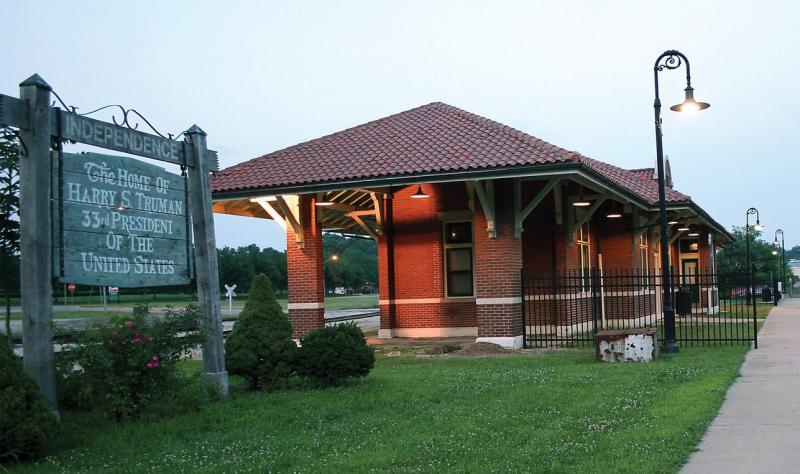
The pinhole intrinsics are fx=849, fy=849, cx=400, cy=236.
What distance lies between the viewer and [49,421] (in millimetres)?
7582

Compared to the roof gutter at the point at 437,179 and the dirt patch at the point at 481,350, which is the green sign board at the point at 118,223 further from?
the dirt patch at the point at 481,350

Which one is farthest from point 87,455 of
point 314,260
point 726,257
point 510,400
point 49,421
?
point 726,257

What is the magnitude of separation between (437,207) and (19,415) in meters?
15.7

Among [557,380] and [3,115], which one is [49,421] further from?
[557,380]

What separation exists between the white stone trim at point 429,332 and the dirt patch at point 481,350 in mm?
3599

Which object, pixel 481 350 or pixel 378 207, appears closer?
pixel 481 350

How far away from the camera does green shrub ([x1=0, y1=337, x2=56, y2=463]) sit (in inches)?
286

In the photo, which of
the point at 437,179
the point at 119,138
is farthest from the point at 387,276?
the point at 119,138

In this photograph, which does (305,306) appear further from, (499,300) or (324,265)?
(324,265)

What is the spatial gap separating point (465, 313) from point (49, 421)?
1531 cm

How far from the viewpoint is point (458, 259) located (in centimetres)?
2222

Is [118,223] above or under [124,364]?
above

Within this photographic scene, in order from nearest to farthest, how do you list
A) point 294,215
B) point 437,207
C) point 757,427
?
1. point 757,427
2. point 294,215
3. point 437,207

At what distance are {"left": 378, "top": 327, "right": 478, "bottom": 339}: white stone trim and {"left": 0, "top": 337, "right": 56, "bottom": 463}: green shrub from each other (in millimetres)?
15133
